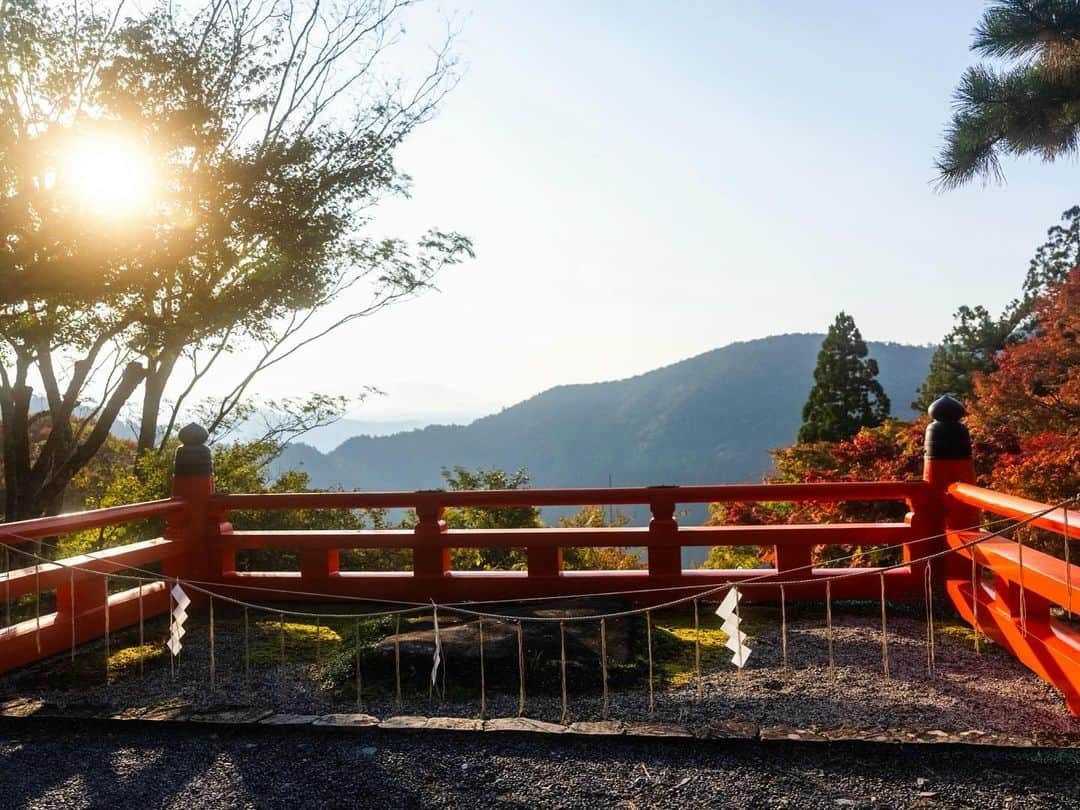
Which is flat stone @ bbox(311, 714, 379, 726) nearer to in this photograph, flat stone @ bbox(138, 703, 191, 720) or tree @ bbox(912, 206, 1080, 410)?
flat stone @ bbox(138, 703, 191, 720)

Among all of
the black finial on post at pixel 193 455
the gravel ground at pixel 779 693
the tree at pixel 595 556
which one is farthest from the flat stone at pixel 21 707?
the tree at pixel 595 556

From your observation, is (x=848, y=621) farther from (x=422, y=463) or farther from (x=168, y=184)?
(x=422, y=463)

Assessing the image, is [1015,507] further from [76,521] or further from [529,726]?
[76,521]

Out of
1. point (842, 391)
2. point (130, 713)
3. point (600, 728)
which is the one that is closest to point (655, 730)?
point (600, 728)

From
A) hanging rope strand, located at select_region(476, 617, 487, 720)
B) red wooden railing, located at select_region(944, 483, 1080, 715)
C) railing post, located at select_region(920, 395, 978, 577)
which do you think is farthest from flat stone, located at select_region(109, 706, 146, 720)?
railing post, located at select_region(920, 395, 978, 577)

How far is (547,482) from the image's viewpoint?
4045 inches

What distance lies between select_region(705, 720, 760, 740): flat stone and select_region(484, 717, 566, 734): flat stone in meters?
0.58

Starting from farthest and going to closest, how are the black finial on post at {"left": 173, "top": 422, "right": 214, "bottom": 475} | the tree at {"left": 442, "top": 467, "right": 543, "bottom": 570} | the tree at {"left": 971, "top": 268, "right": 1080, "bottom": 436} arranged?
the tree at {"left": 442, "top": 467, "right": 543, "bottom": 570} < the tree at {"left": 971, "top": 268, "right": 1080, "bottom": 436} < the black finial on post at {"left": 173, "top": 422, "right": 214, "bottom": 475}

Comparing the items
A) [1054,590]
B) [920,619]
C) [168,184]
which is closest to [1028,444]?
[920,619]

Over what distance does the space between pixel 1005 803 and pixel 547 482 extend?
100359 millimetres

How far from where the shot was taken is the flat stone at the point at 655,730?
3.25 meters

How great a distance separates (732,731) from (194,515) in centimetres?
441

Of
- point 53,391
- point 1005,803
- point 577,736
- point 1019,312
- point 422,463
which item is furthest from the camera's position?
point 422,463

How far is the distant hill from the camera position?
99375mm
